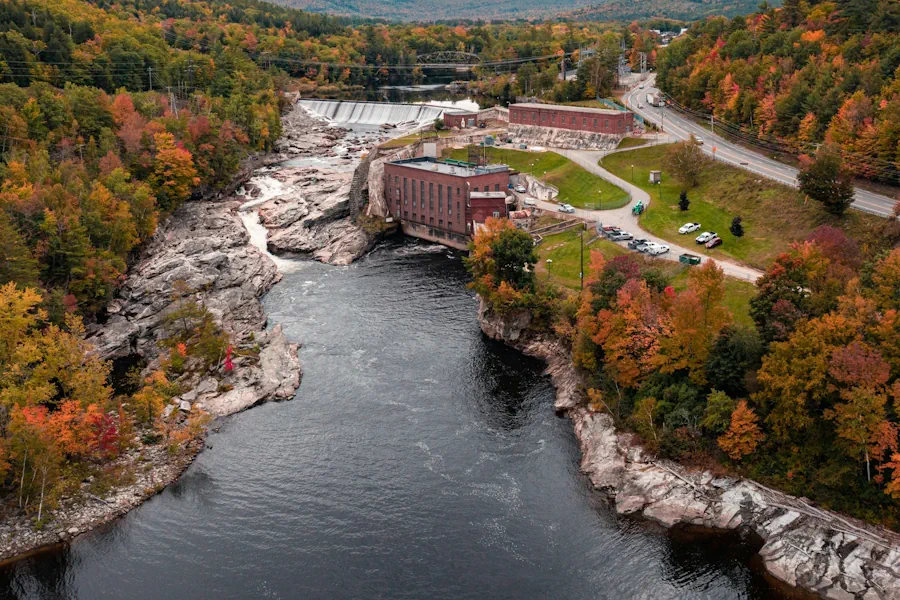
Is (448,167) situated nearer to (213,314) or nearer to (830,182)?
(213,314)

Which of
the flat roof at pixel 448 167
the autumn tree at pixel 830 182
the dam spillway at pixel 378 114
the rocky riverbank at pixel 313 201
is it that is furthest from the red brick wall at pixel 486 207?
the dam spillway at pixel 378 114

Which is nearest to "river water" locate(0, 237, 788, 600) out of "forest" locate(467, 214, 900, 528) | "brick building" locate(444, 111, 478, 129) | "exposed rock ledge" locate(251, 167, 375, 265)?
"forest" locate(467, 214, 900, 528)

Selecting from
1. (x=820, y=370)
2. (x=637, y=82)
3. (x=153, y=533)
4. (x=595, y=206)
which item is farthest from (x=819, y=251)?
(x=637, y=82)

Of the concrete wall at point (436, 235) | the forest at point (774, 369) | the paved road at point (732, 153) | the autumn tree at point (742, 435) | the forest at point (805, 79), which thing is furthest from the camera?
the concrete wall at point (436, 235)

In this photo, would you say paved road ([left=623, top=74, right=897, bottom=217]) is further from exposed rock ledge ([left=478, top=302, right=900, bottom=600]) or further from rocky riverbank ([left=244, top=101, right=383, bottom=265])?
rocky riverbank ([left=244, top=101, right=383, bottom=265])

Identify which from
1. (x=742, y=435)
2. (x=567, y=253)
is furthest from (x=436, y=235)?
(x=742, y=435)

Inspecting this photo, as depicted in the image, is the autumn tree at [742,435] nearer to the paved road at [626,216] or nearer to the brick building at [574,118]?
the paved road at [626,216]
